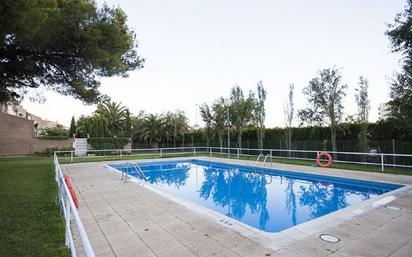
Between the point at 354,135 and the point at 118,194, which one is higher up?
the point at 354,135

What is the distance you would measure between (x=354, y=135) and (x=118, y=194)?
12841mm

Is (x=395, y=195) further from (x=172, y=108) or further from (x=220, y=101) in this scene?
(x=172, y=108)

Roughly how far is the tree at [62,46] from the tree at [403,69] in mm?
10655

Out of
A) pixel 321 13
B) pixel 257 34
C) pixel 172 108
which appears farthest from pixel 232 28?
pixel 172 108

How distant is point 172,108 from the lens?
3062 cm

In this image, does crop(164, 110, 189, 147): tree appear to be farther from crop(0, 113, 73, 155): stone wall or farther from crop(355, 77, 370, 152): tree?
crop(355, 77, 370, 152): tree

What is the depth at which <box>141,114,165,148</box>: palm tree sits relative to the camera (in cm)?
2895

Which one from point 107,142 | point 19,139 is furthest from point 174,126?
point 19,139

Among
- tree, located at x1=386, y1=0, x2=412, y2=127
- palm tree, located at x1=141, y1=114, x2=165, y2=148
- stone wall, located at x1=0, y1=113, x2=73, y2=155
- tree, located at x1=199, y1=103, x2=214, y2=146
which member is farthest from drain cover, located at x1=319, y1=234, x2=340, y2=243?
stone wall, located at x1=0, y1=113, x2=73, y2=155

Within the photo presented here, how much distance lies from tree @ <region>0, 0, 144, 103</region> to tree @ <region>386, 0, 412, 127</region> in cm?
1065

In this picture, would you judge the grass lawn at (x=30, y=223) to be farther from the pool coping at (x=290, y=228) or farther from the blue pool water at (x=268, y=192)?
the blue pool water at (x=268, y=192)

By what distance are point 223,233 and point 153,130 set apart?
2578cm

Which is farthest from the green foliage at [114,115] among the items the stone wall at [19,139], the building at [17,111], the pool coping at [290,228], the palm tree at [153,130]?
the pool coping at [290,228]

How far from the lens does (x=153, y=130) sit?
2895cm
